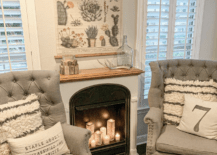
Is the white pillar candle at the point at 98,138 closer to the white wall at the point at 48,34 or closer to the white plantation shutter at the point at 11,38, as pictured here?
the white wall at the point at 48,34

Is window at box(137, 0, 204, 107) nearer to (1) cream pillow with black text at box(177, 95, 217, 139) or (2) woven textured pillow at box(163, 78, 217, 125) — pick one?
(2) woven textured pillow at box(163, 78, 217, 125)

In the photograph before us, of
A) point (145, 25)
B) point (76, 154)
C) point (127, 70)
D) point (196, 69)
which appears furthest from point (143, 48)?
point (76, 154)

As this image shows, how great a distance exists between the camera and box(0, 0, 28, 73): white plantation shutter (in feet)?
5.81

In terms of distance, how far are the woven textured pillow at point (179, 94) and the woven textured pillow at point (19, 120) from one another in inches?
48.9

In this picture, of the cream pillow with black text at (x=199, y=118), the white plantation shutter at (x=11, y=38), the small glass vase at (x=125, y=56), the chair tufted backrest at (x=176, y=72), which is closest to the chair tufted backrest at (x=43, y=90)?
the white plantation shutter at (x=11, y=38)

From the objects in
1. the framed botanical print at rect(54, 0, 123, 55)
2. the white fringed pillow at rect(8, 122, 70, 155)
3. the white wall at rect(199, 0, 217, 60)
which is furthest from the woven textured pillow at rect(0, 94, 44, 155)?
the white wall at rect(199, 0, 217, 60)

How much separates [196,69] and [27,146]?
5.88 ft

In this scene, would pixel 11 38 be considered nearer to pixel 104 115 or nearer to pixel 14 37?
pixel 14 37

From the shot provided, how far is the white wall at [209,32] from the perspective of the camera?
8.67ft

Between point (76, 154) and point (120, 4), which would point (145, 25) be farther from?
point (76, 154)

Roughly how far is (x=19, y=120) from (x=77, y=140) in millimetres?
460

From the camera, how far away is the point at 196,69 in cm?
211

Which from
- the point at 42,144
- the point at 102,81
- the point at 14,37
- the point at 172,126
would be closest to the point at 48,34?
the point at 14,37

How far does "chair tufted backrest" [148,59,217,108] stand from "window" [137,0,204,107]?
346 mm
